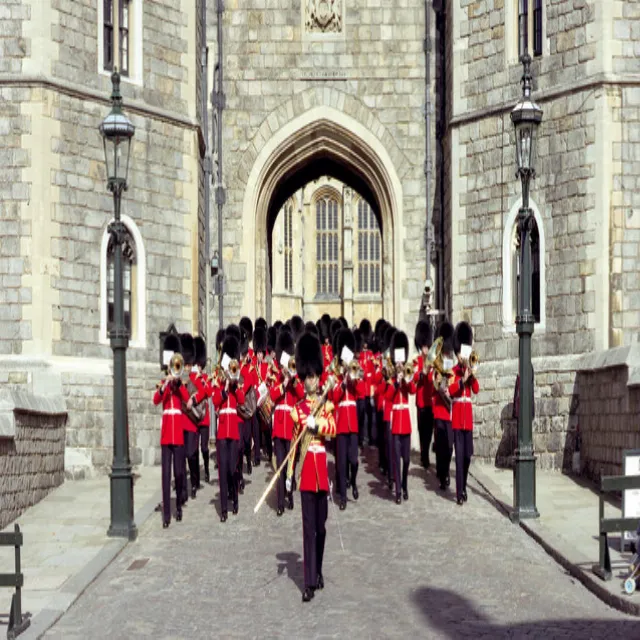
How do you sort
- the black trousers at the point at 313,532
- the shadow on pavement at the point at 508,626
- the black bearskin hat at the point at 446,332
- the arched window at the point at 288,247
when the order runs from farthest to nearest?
the arched window at the point at 288,247 → the black bearskin hat at the point at 446,332 → the black trousers at the point at 313,532 → the shadow on pavement at the point at 508,626

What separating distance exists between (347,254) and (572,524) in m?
45.5

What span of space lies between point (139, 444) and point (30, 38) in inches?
224

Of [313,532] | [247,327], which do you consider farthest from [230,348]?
[313,532]

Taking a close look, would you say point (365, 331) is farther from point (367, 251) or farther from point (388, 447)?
point (367, 251)

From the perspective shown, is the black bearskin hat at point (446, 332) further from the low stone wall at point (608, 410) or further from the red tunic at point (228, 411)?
the red tunic at point (228, 411)

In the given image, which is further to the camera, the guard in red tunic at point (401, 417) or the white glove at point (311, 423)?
the guard in red tunic at point (401, 417)

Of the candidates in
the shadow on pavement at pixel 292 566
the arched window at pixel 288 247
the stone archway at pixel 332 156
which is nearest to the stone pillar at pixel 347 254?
the arched window at pixel 288 247

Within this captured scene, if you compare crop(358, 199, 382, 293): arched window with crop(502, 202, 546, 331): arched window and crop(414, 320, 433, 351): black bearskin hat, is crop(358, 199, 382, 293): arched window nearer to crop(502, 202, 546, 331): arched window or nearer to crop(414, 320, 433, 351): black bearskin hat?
crop(502, 202, 546, 331): arched window

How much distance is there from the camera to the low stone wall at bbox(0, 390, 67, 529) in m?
14.7

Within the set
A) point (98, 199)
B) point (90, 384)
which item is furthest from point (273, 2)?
point (90, 384)

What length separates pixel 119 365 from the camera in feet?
46.7

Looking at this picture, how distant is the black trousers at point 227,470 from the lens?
14570 millimetres

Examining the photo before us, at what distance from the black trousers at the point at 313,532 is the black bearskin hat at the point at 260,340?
27.7ft

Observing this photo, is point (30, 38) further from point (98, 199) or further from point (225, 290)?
point (225, 290)
